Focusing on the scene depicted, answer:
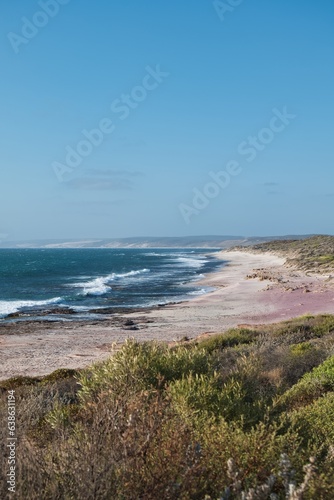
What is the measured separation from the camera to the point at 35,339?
2416 centimetres

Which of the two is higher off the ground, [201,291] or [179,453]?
[179,453]

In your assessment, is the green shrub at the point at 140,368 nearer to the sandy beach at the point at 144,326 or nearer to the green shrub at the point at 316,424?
the green shrub at the point at 316,424

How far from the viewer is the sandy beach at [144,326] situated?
19.1 meters

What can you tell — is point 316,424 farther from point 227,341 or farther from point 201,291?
point 201,291

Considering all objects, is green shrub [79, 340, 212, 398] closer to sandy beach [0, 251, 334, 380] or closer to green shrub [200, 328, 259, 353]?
green shrub [200, 328, 259, 353]

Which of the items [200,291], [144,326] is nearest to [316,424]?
[144,326]

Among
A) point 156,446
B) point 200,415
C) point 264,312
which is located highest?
point 156,446

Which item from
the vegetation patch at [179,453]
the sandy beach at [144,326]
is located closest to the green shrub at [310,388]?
the vegetation patch at [179,453]

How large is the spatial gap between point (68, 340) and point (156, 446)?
20.2 m

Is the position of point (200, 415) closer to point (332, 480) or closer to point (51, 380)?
point (332, 480)

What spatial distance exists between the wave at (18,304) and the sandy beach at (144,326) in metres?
6.11

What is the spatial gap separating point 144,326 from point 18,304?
16.3 m

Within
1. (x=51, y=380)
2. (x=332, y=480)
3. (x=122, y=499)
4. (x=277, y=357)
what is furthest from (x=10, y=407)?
(x=277, y=357)

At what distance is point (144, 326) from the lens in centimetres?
2756
